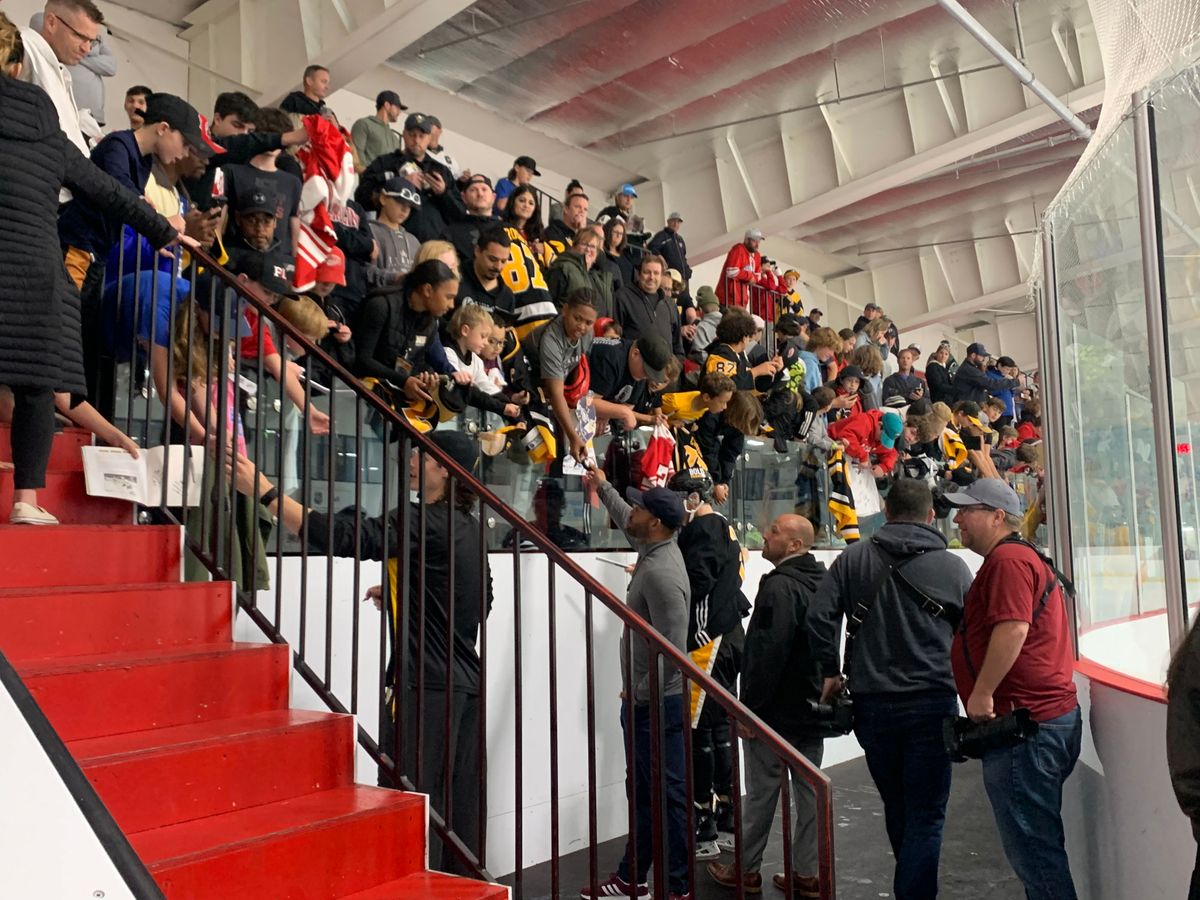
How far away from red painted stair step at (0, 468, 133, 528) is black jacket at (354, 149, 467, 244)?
3.50m

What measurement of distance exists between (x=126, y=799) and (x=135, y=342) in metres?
1.70

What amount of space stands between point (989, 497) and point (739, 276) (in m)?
7.47

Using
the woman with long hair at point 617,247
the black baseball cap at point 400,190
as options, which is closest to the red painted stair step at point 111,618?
the black baseball cap at point 400,190

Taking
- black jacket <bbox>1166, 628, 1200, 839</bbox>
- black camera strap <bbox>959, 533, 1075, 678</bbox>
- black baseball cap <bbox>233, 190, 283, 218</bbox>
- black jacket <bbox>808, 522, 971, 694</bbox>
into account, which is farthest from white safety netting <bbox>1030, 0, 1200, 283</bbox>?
black baseball cap <bbox>233, 190, 283, 218</bbox>

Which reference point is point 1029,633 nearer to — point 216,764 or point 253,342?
point 216,764

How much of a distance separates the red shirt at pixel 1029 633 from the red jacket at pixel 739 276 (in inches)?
297

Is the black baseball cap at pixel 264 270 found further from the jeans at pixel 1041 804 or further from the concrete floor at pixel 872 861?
the jeans at pixel 1041 804

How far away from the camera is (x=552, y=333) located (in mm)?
5625

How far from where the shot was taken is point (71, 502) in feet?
11.0

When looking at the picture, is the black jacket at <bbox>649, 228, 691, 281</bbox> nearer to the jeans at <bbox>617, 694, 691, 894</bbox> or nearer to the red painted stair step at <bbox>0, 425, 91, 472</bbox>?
the jeans at <bbox>617, 694, 691, 894</bbox>

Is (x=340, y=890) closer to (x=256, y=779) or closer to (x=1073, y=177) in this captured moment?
(x=256, y=779)

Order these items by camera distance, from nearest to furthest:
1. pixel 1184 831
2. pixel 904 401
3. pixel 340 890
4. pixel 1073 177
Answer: pixel 340 890
pixel 1184 831
pixel 1073 177
pixel 904 401

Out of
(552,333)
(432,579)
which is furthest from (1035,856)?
(552,333)

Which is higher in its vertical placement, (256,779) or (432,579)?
(432,579)
